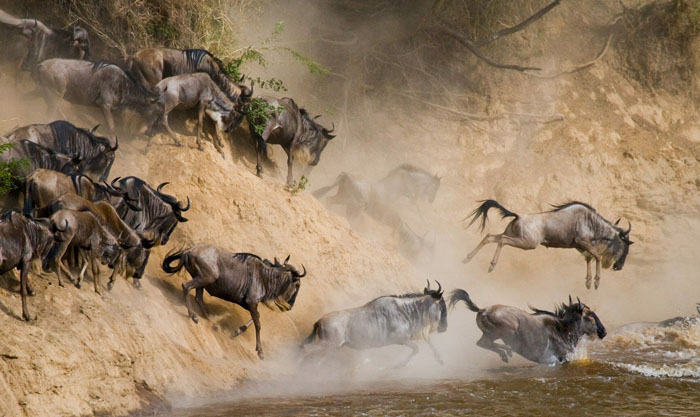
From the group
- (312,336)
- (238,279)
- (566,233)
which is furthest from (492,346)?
(238,279)

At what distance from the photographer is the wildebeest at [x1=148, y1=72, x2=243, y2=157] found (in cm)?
1301

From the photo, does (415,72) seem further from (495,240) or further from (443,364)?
(443,364)

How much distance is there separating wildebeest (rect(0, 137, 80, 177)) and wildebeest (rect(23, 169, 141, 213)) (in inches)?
9.8

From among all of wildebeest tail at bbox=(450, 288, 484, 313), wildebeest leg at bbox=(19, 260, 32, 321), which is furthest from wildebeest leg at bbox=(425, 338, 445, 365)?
wildebeest leg at bbox=(19, 260, 32, 321)

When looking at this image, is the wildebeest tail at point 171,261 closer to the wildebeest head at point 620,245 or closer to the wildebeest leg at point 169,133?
the wildebeest leg at point 169,133

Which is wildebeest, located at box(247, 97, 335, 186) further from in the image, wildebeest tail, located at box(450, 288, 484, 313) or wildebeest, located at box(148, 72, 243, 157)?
wildebeest tail, located at box(450, 288, 484, 313)

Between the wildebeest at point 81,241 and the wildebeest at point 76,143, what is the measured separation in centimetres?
158

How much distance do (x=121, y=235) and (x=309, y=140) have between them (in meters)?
5.57

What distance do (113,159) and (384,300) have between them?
4.17m

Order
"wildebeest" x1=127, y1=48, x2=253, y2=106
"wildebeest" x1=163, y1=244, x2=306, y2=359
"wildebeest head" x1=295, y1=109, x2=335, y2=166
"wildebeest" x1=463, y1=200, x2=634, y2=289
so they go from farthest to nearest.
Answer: "wildebeest head" x1=295, y1=109, x2=335, y2=166 < "wildebeest" x1=463, y1=200, x2=634, y2=289 < "wildebeest" x1=127, y1=48, x2=253, y2=106 < "wildebeest" x1=163, y1=244, x2=306, y2=359

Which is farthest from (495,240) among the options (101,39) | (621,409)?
(101,39)

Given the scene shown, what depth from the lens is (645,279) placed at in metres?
19.6

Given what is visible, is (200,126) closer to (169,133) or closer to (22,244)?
(169,133)

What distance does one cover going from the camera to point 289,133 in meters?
14.8
